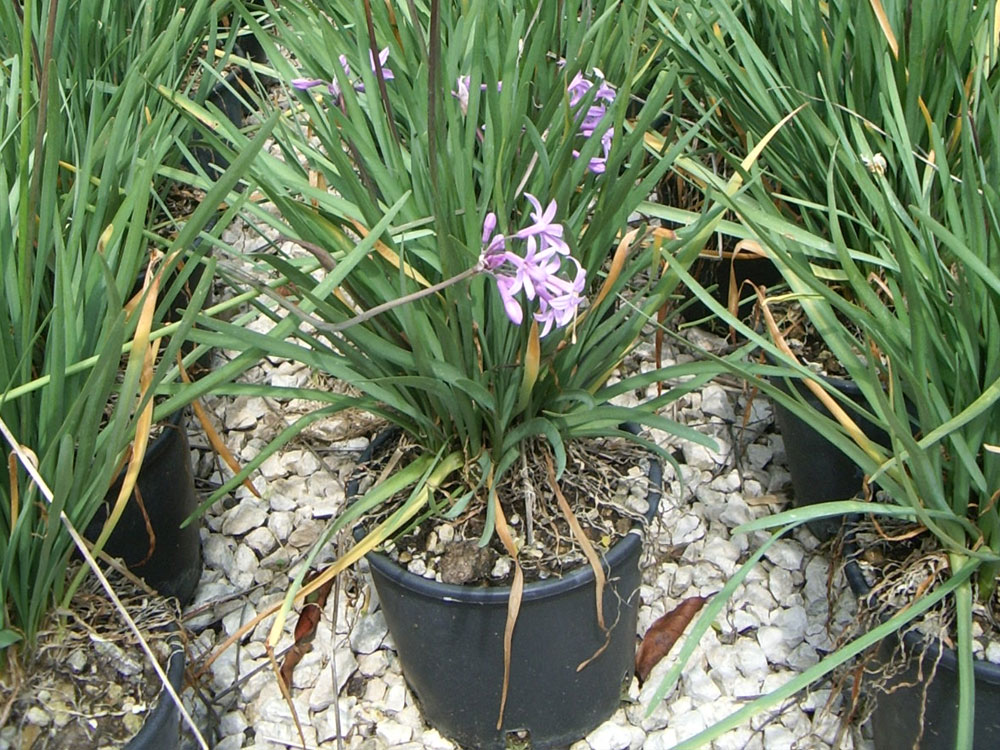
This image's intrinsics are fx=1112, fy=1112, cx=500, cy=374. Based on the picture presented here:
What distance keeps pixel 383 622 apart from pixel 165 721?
1.66 feet

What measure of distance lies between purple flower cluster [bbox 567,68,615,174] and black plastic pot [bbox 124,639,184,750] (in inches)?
28.3

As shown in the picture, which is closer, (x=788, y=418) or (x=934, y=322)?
(x=934, y=322)

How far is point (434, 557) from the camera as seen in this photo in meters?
1.33

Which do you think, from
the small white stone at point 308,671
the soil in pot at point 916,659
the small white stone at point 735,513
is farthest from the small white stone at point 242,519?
the soil in pot at point 916,659

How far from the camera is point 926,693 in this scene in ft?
3.89

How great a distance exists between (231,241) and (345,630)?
1.01 m

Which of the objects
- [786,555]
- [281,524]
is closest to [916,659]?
[786,555]

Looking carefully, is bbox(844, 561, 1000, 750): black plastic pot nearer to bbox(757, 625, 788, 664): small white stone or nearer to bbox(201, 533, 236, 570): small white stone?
bbox(757, 625, 788, 664): small white stone

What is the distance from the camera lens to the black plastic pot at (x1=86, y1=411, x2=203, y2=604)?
1.50 m

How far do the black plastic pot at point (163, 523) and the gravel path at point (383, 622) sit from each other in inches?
2.9

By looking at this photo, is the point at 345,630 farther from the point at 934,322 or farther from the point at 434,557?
the point at 934,322

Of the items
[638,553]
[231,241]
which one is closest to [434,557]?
[638,553]

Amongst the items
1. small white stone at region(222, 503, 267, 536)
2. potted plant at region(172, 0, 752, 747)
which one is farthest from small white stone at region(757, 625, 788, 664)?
small white stone at region(222, 503, 267, 536)

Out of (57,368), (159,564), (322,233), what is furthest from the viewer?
(159,564)
